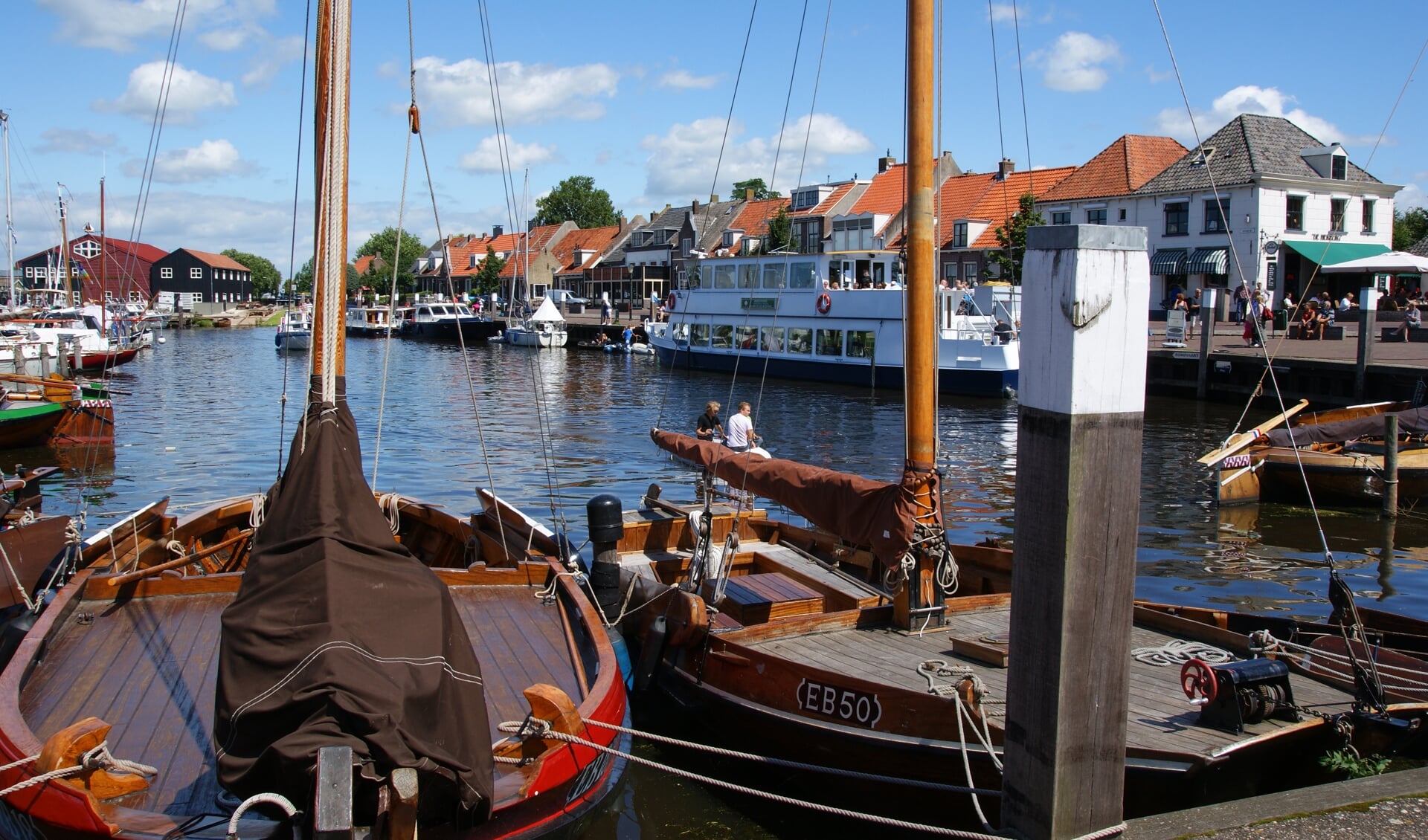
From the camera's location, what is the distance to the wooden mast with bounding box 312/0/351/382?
700 centimetres

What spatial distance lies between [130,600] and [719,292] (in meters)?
39.2

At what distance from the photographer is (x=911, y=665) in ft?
24.6

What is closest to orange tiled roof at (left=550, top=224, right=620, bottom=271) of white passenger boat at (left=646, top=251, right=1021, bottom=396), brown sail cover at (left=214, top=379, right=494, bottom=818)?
white passenger boat at (left=646, top=251, right=1021, bottom=396)

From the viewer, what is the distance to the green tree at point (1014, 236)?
46.0 m

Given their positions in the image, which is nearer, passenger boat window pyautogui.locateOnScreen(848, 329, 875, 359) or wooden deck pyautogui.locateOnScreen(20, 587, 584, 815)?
wooden deck pyautogui.locateOnScreen(20, 587, 584, 815)

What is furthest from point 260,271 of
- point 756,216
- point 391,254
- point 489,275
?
point 756,216

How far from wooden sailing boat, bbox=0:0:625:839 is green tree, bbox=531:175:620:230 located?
12137cm

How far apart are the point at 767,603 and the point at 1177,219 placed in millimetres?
44472

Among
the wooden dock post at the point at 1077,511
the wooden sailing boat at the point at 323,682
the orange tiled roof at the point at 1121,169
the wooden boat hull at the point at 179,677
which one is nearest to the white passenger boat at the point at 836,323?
the orange tiled roof at the point at 1121,169

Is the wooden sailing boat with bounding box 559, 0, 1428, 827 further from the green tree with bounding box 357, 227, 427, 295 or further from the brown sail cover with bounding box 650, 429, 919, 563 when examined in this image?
the green tree with bounding box 357, 227, 427, 295

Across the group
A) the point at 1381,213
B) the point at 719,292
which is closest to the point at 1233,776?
the point at 719,292

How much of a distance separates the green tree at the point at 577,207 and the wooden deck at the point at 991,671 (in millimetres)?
121652

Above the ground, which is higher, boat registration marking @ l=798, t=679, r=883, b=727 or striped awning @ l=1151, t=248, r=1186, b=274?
striped awning @ l=1151, t=248, r=1186, b=274

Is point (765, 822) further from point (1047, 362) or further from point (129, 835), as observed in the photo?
point (1047, 362)
